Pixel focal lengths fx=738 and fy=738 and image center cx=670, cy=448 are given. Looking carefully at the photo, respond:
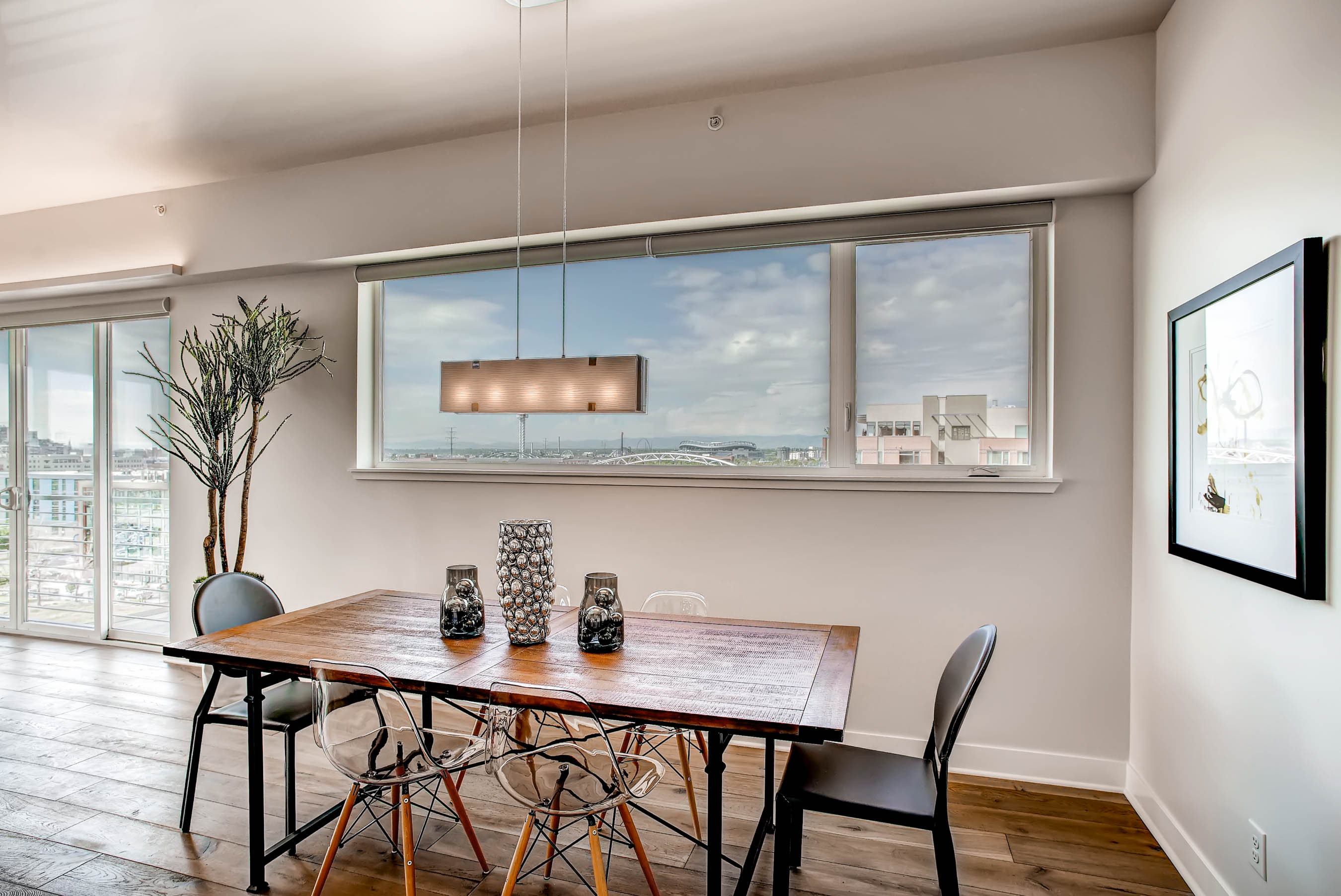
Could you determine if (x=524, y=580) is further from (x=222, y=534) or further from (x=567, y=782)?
(x=222, y=534)

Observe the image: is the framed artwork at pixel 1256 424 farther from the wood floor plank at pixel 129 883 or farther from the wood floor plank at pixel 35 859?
the wood floor plank at pixel 35 859

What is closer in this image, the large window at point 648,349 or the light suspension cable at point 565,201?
the light suspension cable at point 565,201

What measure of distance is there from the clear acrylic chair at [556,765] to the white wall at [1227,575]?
1.50 m

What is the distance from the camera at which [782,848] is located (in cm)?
183

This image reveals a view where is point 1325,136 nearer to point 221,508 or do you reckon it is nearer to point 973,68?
point 973,68

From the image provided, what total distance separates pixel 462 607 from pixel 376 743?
45 centimetres

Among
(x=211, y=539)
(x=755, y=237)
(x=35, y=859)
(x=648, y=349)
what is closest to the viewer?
(x=35, y=859)

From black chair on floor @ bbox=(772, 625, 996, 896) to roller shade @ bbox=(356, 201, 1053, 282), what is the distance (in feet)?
5.65

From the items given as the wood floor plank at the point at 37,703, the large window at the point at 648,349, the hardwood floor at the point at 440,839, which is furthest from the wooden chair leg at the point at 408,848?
the wood floor plank at the point at 37,703

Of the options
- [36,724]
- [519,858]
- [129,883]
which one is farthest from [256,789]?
[36,724]

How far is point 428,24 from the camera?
2.58m

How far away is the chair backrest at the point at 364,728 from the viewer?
1909 mm

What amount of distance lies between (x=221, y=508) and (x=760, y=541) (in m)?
2.78

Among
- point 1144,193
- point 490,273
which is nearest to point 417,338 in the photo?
point 490,273
